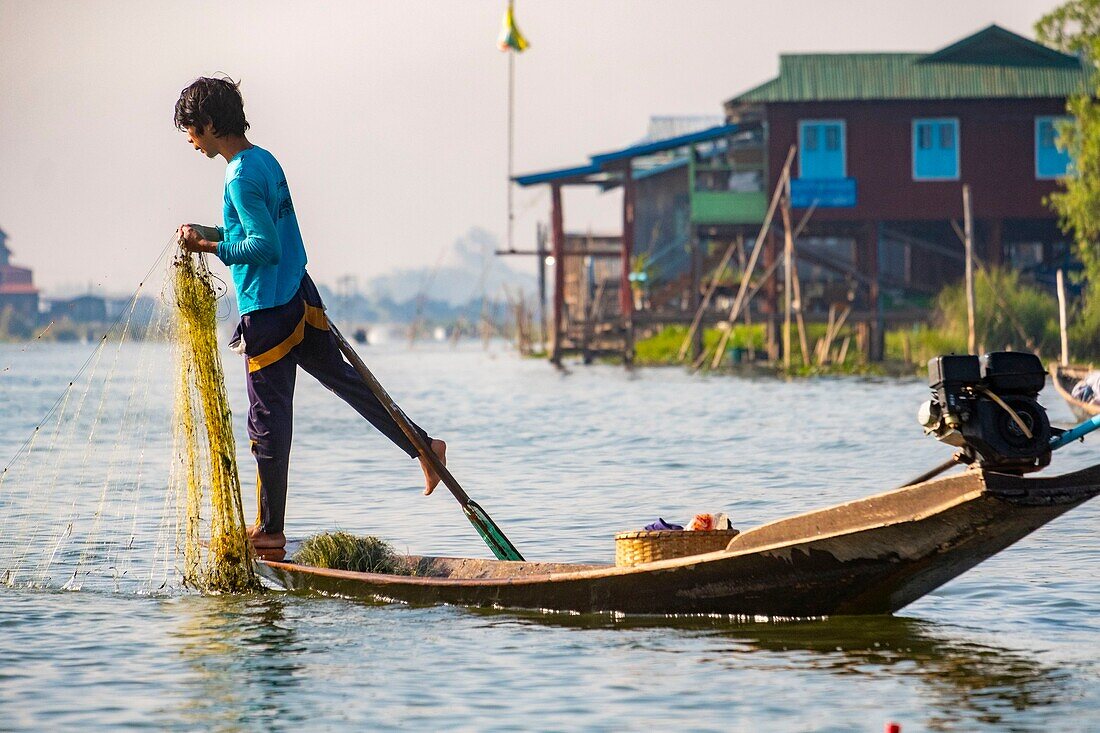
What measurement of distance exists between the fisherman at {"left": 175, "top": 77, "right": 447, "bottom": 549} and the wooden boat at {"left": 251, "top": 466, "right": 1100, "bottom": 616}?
2.69ft

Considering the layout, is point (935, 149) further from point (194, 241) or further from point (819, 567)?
Result: point (819, 567)

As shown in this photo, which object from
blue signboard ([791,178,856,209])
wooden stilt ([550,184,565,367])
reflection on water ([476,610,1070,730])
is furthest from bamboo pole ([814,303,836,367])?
reflection on water ([476,610,1070,730])

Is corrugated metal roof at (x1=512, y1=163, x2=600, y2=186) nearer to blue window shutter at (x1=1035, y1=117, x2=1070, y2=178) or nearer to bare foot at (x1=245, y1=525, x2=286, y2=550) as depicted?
blue window shutter at (x1=1035, y1=117, x2=1070, y2=178)

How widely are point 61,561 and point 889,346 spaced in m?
30.4

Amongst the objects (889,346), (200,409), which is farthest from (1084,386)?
(889,346)

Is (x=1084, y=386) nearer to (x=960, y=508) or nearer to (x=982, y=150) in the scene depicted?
(x=960, y=508)

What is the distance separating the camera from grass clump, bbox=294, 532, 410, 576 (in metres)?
8.59

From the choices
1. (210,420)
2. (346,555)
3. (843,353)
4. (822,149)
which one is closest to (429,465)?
(346,555)

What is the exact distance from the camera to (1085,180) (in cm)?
3503

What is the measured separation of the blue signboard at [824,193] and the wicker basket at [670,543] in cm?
2897

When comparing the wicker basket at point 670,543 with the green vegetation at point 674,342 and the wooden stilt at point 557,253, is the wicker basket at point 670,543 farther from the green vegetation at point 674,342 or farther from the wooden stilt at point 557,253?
the wooden stilt at point 557,253

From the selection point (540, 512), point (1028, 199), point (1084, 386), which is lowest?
point (540, 512)

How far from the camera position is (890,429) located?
21.0 m

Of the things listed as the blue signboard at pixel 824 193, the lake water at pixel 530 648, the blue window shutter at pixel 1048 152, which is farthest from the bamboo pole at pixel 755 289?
the lake water at pixel 530 648
